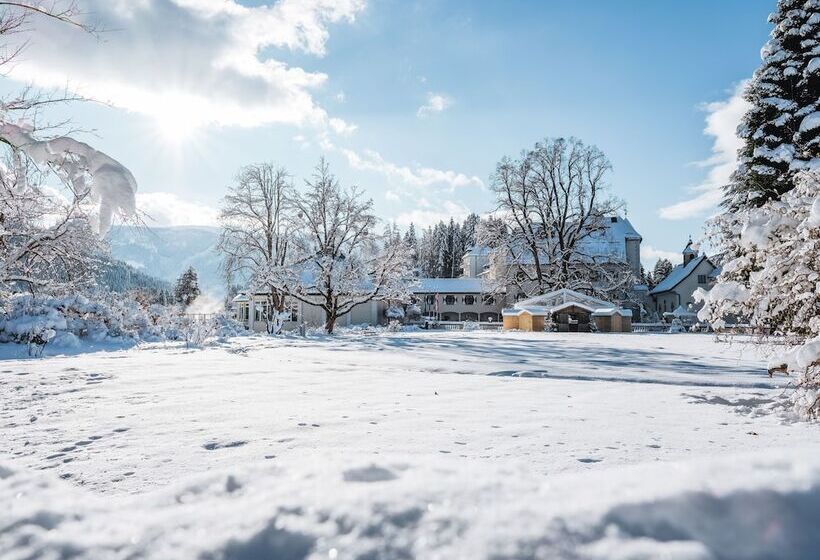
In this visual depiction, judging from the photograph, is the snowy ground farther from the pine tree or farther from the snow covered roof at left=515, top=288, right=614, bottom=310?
the snow covered roof at left=515, top=288, right=614, bottom=310

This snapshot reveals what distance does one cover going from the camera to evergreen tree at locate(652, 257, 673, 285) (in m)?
72.1

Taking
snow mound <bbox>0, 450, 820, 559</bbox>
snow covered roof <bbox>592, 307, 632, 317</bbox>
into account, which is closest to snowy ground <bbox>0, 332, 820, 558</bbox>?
snow mound <bbox>0, 450, 820, 559</bbox>

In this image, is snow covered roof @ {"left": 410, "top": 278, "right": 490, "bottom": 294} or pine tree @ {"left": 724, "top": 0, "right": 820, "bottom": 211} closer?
pine tree @ {"left": 724, "top": 0, "right": 820, "bottom": 211}

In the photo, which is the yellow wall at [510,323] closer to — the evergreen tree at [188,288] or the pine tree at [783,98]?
the pine tree at [783,98]

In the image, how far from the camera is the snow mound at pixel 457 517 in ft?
4.88

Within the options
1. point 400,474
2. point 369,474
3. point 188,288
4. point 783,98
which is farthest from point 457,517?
point 188,288

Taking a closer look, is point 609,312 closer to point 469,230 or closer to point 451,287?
point 451,287

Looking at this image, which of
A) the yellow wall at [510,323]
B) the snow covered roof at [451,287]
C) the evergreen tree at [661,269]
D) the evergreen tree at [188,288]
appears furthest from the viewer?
the evergreen tree at [661,269]

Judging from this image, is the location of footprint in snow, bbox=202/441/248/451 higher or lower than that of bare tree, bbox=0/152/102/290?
lower

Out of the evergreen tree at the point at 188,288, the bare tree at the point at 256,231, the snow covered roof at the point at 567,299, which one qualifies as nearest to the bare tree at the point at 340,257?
the bare tree at the point at 256,231

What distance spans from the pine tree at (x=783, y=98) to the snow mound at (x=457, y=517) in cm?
2080

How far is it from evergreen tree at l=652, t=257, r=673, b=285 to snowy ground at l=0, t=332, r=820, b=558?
248ft

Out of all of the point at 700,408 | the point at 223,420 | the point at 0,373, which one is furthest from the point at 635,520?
the point at 0,373

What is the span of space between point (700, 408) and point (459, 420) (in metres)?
2.92
